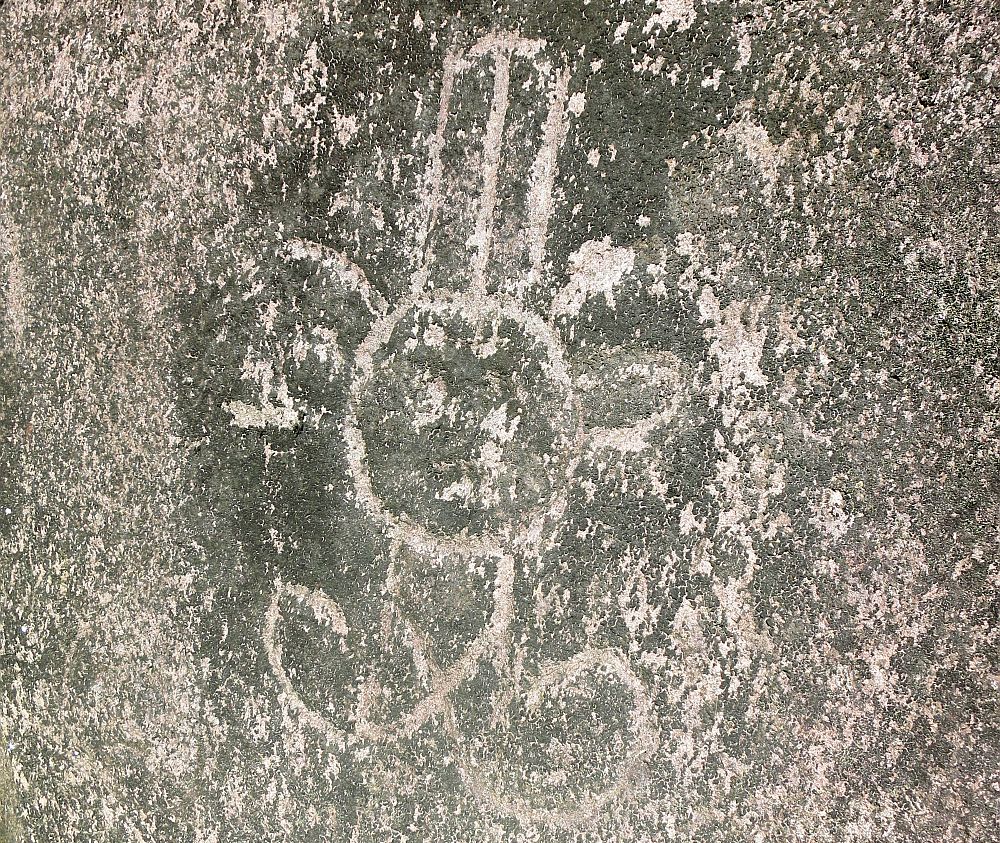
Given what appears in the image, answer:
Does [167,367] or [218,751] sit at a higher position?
[167,367]

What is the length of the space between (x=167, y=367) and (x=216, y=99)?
0.40 meters

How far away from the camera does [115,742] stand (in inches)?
53.4

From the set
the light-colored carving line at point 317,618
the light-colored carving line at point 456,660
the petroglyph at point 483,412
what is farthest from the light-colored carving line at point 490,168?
the light-colored carving line at point 317,618

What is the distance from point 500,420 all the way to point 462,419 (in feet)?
0.19

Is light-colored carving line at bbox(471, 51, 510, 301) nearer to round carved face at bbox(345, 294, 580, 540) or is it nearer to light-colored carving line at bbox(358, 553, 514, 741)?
round carved face at bbox(345, 294, 580, 540)

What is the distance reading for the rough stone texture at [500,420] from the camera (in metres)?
0.94

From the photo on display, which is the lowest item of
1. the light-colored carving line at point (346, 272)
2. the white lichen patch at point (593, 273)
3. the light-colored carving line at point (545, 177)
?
the light-colored carving line at point (346, 272)

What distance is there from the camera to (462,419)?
3.79ft

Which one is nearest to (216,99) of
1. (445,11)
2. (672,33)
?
(445,11)

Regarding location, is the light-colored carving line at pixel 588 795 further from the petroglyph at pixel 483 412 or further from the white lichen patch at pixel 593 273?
the white lichen patch at pixel 593 273

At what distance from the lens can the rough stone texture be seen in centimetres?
94

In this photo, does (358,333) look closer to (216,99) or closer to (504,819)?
(216,99)

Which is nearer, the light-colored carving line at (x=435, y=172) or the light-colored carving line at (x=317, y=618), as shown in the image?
the light-colored carving line at (x=435, y=172)

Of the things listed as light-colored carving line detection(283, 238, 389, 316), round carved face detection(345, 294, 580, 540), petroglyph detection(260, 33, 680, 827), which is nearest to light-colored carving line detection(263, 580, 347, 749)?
petroglyph detection(260, 33, 680, 827)
